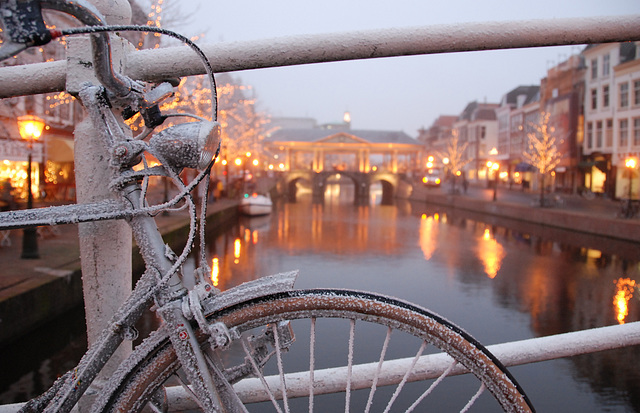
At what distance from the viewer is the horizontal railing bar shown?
1.05 meters

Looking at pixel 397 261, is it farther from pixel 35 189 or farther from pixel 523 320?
pixel 35 189

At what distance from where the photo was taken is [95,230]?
3.41ft

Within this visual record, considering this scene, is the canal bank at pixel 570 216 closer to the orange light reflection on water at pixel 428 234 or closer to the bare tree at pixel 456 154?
the orange light reflection on water at pixel 428 234

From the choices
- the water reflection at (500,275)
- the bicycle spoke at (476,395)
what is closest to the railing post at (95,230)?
the bicycle spoke at (476,395)

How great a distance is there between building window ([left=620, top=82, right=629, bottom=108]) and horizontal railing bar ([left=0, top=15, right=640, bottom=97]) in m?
28.8

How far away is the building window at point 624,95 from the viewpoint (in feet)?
83.4

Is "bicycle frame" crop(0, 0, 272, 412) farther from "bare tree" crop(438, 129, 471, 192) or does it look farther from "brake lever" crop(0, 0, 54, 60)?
"bare tree" crop(438, 129, 471, 192)

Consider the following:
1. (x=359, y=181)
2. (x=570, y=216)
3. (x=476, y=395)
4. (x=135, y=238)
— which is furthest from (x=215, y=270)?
(x=359, y=181)

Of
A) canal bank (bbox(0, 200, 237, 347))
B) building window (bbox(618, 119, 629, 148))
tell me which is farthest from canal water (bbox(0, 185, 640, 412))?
building window (bbox(618, 119, 629, 148))

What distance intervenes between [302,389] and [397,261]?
12159 millimetres

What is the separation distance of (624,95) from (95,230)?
98.0 ft

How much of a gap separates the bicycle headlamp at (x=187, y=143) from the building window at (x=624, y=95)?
29.4 m

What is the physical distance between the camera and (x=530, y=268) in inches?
477

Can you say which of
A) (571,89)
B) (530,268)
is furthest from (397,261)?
(571,89)
